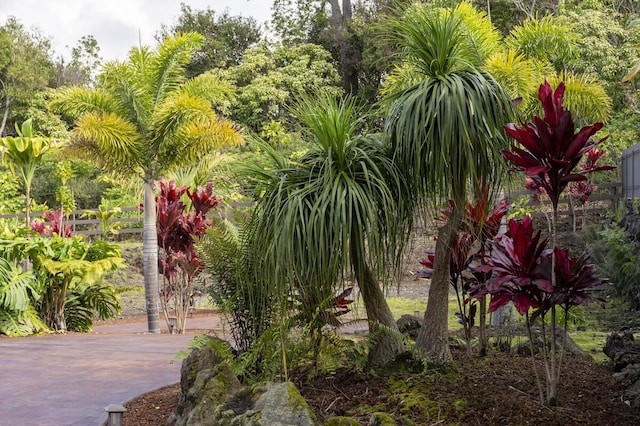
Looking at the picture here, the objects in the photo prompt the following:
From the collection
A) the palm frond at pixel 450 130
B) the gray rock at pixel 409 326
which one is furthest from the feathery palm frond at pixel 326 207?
the gray rock at pixel 409 326

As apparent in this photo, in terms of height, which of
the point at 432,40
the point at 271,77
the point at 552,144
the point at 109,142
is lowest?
the point at 552,144

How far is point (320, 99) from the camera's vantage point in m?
4.85

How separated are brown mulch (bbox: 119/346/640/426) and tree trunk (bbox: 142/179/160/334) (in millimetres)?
7268

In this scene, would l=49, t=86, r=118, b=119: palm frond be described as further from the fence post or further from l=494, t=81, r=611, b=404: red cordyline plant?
l=494, t=81, r=611, b=404: red cordyline plant

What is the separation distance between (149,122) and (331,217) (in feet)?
30.9

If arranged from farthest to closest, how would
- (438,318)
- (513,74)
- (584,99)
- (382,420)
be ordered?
(584,99), (513,74), (438,318), (382,420)

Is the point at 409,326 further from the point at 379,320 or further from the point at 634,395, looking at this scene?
the point at 634,395

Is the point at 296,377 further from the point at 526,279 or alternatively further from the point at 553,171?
the point at 553,171

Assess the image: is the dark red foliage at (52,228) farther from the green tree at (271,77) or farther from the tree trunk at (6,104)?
the tree trunk at (6,104)

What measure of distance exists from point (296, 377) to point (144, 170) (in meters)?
9.05

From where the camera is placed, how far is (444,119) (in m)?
4.22

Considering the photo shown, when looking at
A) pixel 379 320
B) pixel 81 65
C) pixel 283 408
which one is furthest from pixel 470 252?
pixel 81 65

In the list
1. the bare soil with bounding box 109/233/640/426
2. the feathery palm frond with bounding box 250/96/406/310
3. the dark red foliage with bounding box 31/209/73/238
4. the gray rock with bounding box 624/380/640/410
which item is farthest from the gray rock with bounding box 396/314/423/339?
the dark red foliage with bounding box 31/209/73/238

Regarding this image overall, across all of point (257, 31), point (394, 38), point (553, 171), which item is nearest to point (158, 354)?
point (394, 38)
